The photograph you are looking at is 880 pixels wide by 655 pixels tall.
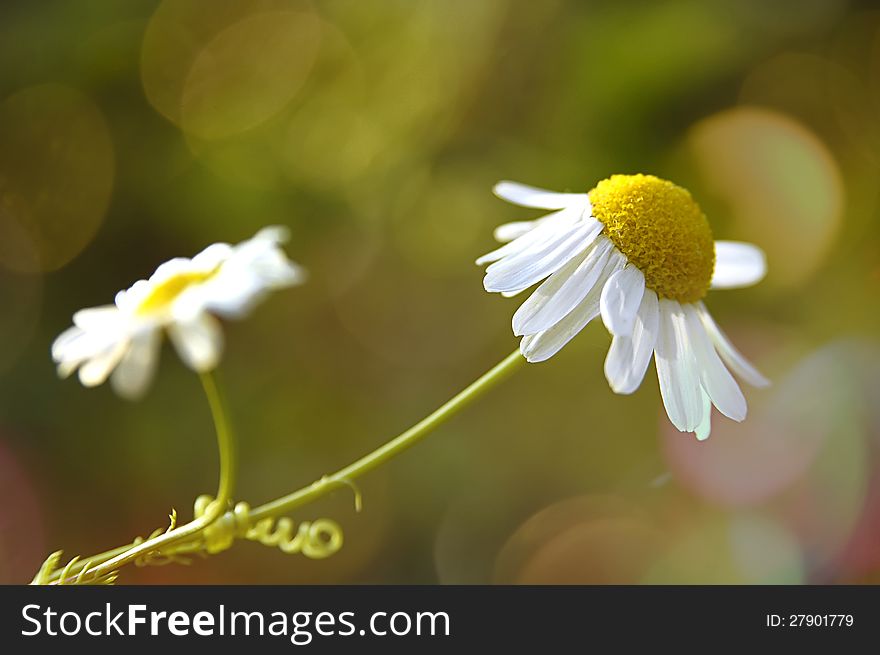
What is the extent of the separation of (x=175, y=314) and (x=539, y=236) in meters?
0.19

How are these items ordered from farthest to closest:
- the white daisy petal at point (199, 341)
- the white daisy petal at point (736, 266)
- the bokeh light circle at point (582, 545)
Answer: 1. the bokeh light circle at point (582, 545)
2. the white daisy petal at point (736, 266)
3. the white daisy petal at point (199, 341)

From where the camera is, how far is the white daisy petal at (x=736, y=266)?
1.60 ft

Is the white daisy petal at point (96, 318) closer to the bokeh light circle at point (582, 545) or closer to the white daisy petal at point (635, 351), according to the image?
the white daisy petal at point (635, 351)

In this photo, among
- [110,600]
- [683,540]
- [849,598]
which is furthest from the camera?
[683,540]

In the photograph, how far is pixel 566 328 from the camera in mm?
349

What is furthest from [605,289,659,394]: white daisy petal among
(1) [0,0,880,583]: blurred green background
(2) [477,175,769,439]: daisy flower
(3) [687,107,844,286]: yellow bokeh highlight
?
(3) [687,107,844,286]: yellow bokeh highlight

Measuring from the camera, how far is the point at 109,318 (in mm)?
336

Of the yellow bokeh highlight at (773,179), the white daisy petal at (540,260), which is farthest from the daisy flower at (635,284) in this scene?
the yellow bokeh highlight at (773,179)

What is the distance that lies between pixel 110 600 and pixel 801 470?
0.97 m

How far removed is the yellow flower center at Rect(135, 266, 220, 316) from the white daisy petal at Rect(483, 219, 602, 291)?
0.13 metres

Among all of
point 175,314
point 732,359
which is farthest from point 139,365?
point 732,359

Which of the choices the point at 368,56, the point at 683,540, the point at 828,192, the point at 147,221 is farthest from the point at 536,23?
the point at 683,540

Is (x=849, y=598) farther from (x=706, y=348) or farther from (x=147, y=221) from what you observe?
(x=147, y=221)

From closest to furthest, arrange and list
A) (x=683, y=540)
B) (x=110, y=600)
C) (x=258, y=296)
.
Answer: (x=258, y=296) → (x=110, y=600) → (x=683, y=540)
